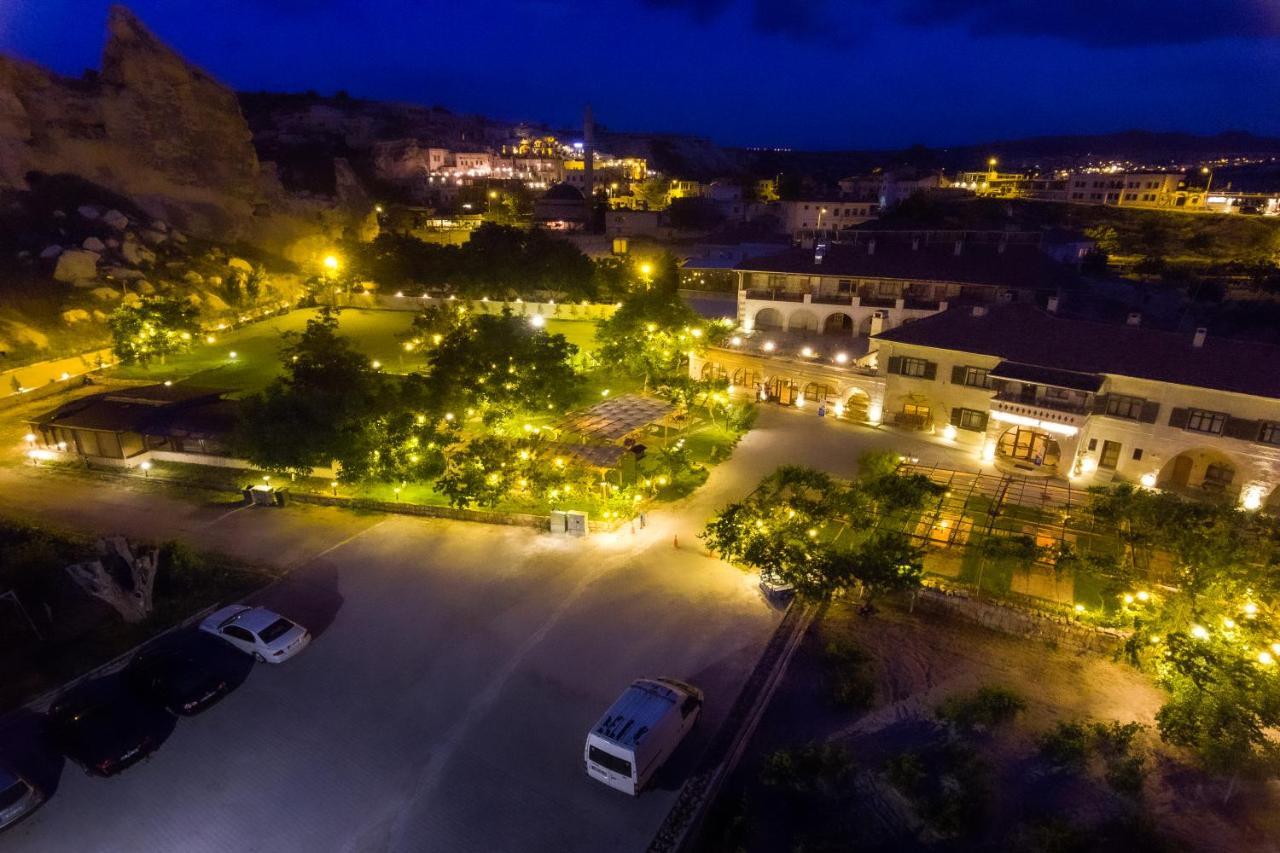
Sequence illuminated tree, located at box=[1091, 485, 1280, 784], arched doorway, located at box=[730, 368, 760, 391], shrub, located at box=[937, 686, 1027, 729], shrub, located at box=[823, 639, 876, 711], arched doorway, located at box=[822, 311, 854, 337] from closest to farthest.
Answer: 1. illuminated tree, located at box=[1091, 485, 1280, 784]
2. shrub, located at box=[937, 686, 1027, 729]
3. shrub, located at box=[823, 639, 876, 711]
4. arched doorway, located at box=[730, 368, 760, 391]
5. arched doorway, located at box=[822, 311, 854, 337]

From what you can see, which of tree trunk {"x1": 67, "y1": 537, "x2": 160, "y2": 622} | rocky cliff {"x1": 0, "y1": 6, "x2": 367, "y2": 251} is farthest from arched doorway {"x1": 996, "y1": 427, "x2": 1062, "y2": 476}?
rocky cliff {"x1": 0, "y1": 6, "x2": 367, "y2": 251}

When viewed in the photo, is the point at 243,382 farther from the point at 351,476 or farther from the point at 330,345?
the point at 351,476

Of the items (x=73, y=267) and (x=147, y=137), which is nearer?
(x=73, y=267)

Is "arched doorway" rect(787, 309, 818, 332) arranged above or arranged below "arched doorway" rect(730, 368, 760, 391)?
above

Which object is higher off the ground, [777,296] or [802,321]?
[777,296]

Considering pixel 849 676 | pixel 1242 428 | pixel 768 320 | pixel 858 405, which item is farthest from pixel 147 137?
pixel 1242 428

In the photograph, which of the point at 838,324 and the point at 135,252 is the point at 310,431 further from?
the point at 135,252

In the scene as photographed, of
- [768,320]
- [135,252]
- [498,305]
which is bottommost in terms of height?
[768,320]

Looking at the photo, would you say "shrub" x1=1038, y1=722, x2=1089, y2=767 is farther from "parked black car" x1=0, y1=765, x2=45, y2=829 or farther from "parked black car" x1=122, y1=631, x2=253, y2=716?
"parked black car" x1=0, y1=765, x2=45, y2=829

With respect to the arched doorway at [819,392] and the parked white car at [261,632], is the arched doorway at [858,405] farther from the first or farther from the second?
the parked white car at [261,632]
